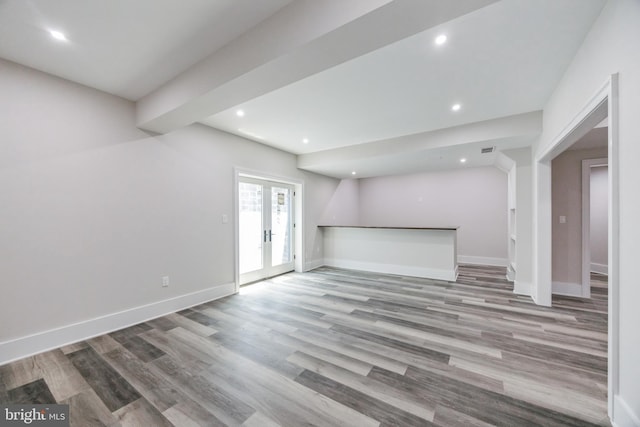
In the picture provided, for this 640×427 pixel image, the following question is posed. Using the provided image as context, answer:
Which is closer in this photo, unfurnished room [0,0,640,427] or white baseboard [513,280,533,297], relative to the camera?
unfurnished room [0,0,640,427]

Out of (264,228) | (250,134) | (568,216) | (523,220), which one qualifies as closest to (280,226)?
(264,228)

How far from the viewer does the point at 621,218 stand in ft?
4.72

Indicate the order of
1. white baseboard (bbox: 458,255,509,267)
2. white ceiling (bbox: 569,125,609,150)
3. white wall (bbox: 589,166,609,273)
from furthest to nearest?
1. white baseboard (bbox: 458,255,509,267)
2. white wall (bbox: 589,166,609,273)
3. white ceiling (bbox: 569,125,609,150)

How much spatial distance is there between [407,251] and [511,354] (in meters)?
3.16

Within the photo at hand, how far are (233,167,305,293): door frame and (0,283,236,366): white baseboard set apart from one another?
825 mm

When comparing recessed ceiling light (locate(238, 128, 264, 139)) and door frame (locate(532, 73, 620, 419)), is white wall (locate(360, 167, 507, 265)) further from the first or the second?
recessed ceiling light (locate(238, 128, 264, 139))

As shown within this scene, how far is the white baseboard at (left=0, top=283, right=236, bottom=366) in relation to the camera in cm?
231

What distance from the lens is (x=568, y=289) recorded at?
4070mm

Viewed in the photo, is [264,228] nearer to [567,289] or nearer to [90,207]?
[90,207]

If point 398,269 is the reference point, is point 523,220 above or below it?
above

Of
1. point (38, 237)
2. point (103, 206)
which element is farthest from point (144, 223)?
point (38, 237)

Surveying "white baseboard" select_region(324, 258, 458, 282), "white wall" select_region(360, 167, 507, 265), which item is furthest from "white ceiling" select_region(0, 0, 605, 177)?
"white wall" select_region(360, 167, 507, 265)

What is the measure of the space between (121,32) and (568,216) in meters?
6.26

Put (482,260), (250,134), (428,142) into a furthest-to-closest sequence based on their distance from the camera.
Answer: (482,260), (250,134), (428,142)
